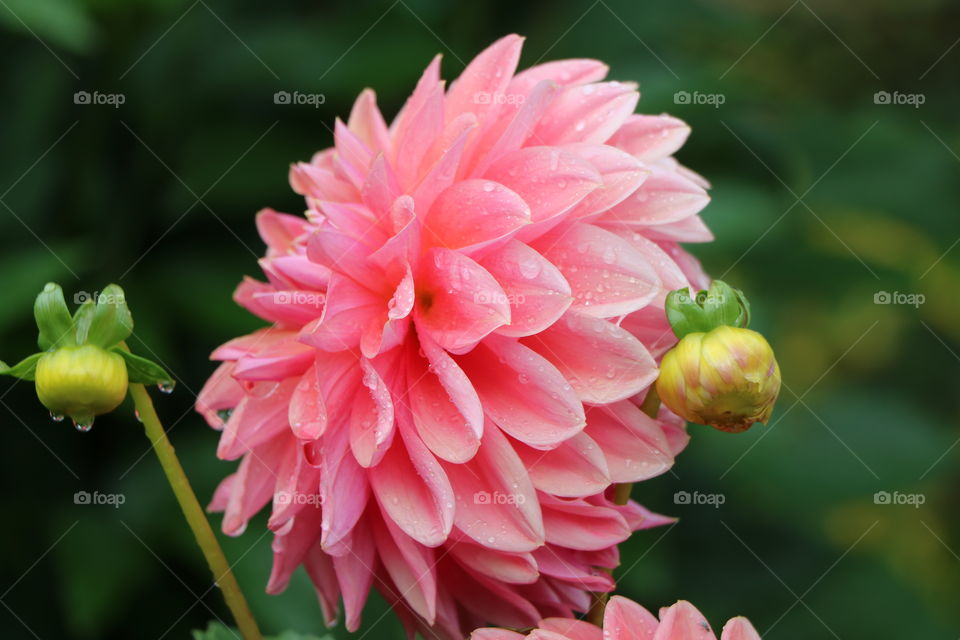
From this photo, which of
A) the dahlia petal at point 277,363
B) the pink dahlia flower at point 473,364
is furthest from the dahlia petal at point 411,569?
the dahlia petal at point 277,363

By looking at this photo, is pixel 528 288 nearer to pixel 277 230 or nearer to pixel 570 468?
pixel 570 468

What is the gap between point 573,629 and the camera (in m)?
0.56

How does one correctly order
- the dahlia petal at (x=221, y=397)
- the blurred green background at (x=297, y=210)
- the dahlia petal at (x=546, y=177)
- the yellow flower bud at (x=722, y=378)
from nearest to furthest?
the yellow flower bud at (x=722, y=378), the dahlia petal at (x=546, y=177), the dahlia petal at (x=221, y=397), the blurred green background at (x=297, y=210)

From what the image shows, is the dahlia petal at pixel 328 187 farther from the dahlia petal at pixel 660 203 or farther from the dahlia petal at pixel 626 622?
the dahlia petal at pixel 626 622

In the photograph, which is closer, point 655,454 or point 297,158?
point 655,454

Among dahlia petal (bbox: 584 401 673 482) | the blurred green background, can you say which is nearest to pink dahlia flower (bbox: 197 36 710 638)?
dahlia petal (bbox: 584 401 673 482)

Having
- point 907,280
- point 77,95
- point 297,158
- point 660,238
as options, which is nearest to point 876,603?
point 907,280

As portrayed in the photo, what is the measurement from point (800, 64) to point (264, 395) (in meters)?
1.93

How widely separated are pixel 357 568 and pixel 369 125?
1.02 feet

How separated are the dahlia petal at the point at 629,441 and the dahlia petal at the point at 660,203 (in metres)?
0.11

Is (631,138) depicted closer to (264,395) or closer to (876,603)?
(264,395)

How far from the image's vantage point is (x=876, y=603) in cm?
165

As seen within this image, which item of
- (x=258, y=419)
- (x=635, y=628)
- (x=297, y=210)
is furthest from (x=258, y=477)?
(x=297, y=210)

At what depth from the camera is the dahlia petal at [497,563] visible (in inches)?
23.3
